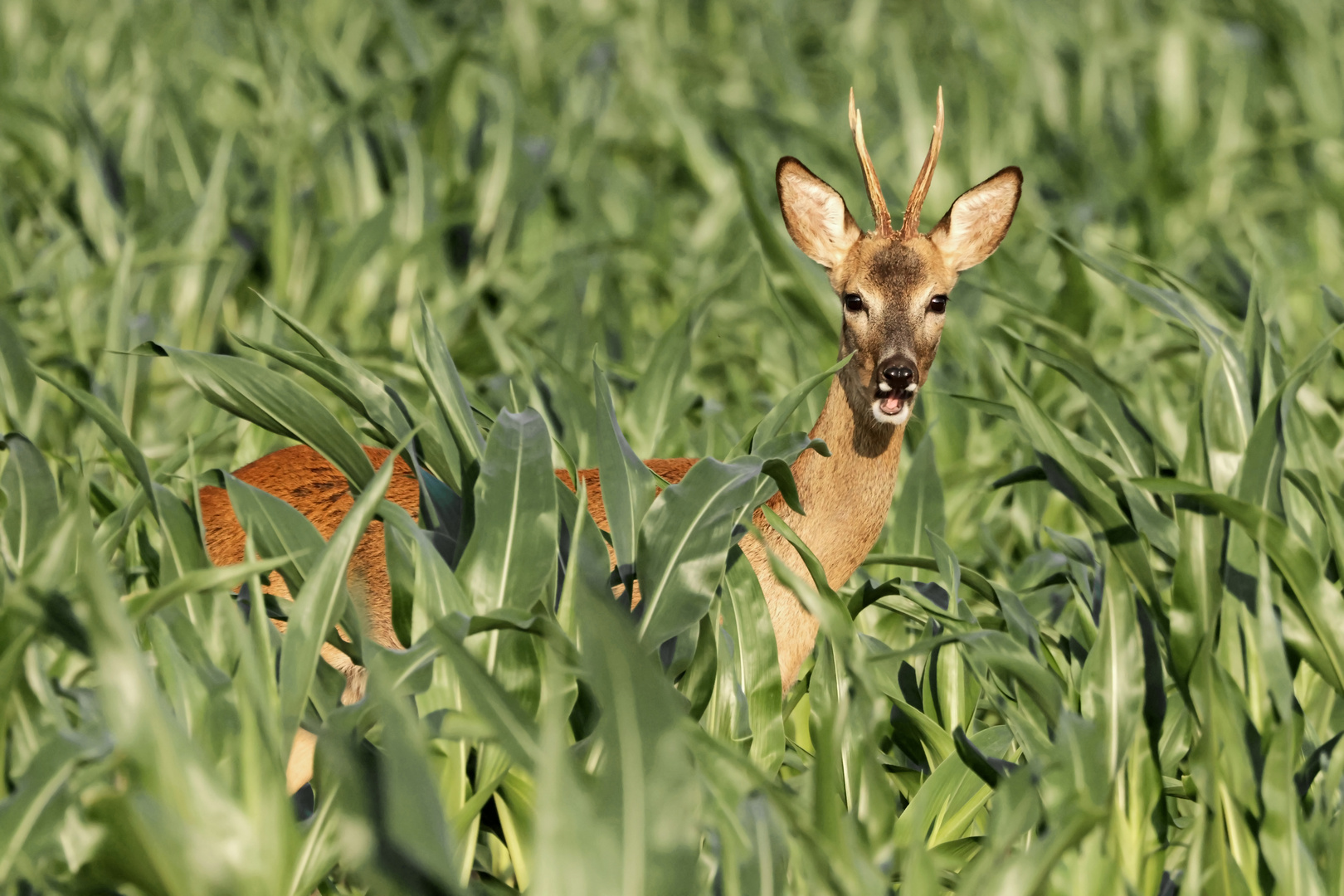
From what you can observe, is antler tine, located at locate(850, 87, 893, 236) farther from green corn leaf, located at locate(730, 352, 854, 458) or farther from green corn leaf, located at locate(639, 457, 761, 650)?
green corn leaf, located at locate(639, 457, 761, 650)

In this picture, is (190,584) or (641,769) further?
(190,584)

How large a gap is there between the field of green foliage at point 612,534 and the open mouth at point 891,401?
0.17 m

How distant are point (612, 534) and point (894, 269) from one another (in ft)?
3.36

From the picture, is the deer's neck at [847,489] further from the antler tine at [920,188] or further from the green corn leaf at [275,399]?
the green corn leaf at [275,399]

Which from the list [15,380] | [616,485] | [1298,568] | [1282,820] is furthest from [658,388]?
[1282,820]

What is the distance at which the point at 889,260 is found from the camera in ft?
9.70

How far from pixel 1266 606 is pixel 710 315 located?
2660 millimetres

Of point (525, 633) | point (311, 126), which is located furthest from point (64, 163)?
point (525, 633)

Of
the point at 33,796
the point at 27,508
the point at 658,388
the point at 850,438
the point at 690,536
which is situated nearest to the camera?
the point at 33,796

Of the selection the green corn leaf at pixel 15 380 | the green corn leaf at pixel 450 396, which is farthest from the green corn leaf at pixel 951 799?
the green corn leaf at pixel 15 380

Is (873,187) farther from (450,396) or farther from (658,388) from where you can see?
(450,396)

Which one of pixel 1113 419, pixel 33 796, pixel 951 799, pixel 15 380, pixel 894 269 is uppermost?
pixel 894 269

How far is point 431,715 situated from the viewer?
1902mm

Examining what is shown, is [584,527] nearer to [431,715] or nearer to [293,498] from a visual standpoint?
[431,715]
